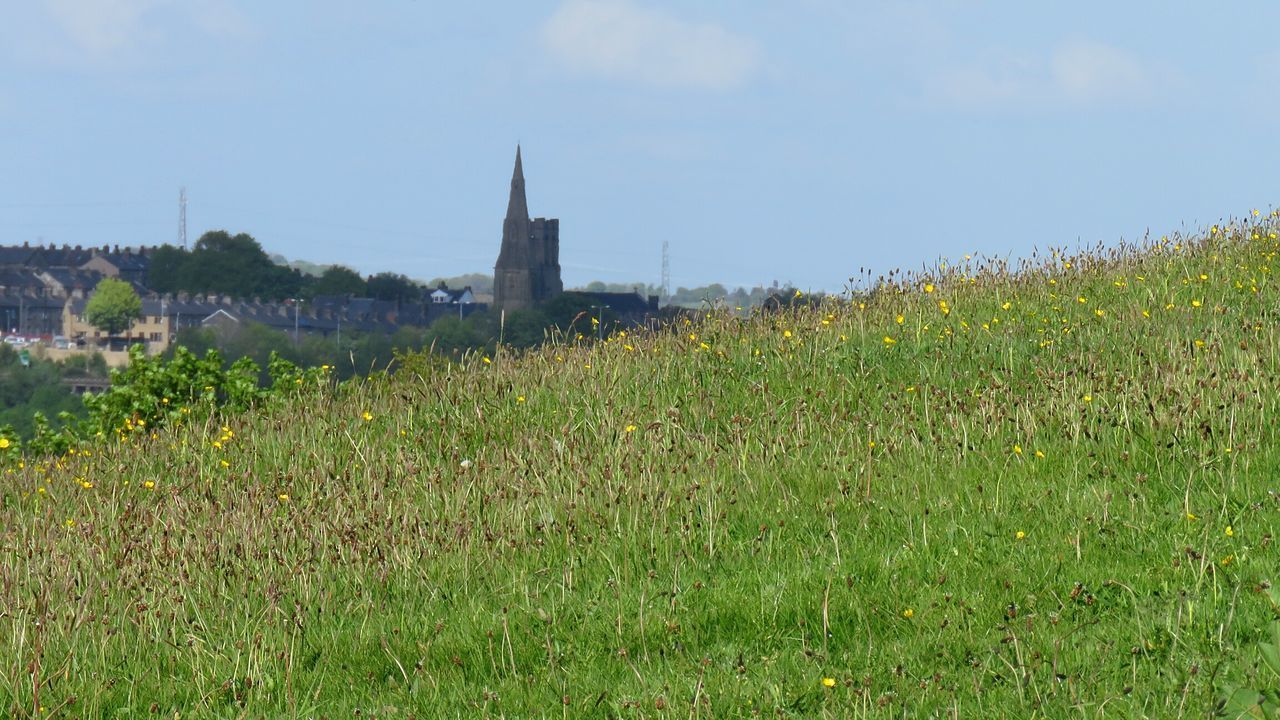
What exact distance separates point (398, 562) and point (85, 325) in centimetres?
16537

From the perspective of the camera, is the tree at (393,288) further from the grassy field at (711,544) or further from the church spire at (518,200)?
the grassy field at (711,544)

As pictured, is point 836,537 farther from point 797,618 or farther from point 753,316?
point 753,316

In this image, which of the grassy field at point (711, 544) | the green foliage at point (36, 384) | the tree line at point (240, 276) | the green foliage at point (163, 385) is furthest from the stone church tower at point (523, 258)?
the grassy field at point (711, 544)

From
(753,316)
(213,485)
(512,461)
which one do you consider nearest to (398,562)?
(512,461)

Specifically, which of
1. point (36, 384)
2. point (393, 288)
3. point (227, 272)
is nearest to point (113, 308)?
point (227, 272)

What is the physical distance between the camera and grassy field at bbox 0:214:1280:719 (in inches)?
177

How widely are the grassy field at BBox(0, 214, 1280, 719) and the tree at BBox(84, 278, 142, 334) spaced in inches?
5951

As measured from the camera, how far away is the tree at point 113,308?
149375 mm

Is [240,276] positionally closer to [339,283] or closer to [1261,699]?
[339,283]

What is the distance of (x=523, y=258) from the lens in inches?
6432

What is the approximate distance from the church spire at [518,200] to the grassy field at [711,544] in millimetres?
158330

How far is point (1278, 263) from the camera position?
11711mm

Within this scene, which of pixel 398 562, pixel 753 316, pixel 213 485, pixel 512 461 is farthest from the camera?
pixel 753 316

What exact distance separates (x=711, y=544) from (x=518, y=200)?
163853 millimetres
